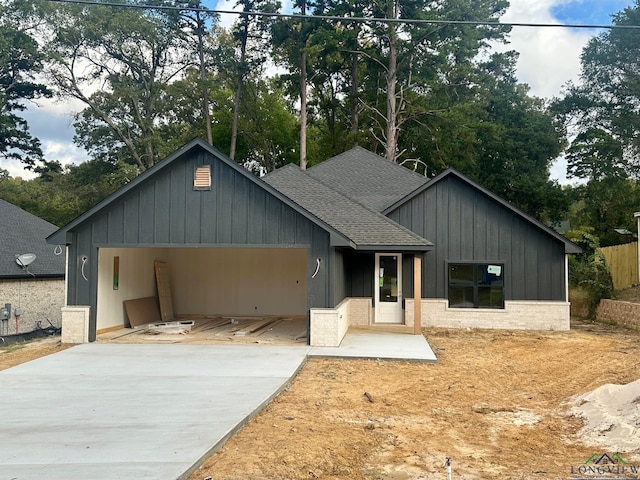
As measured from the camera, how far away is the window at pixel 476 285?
1509 centimetres

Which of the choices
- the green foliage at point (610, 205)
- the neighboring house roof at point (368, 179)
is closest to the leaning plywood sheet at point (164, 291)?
the neighboring house roof at point (368, 179)

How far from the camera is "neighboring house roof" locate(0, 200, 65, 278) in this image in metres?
15.4

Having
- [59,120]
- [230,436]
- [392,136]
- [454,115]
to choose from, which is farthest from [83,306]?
[59,120]

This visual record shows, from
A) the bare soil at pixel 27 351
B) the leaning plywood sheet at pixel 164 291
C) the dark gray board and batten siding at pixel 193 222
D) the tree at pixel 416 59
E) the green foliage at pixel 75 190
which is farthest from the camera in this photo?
the green foliage at pixel 75 190

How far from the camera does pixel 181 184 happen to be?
38.6 ft

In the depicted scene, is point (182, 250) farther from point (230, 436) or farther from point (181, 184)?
point (230, 436)

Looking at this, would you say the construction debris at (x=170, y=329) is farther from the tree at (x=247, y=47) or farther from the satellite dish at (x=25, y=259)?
the tree at (x=247, y=47)

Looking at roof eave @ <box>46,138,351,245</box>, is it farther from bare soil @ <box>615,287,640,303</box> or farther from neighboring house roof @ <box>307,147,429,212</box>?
bare soil @ <box>615,287,640,303</box>

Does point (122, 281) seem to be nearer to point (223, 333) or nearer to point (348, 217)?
point (223, 333)

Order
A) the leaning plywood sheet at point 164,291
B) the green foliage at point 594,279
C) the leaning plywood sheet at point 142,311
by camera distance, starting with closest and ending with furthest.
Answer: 1. the leaning plywood sheet at point 142,311
2. the leaning plywood sheet at point 164,291
3. the green foliage at point 594,279

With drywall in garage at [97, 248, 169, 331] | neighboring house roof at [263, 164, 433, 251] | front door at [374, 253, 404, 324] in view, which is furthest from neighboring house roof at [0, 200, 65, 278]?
front door at [374, 253, 404, 324]

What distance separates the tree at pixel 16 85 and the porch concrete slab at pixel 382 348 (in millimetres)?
27344

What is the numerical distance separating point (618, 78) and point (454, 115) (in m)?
10.5

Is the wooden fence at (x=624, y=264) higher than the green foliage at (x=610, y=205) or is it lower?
lower
